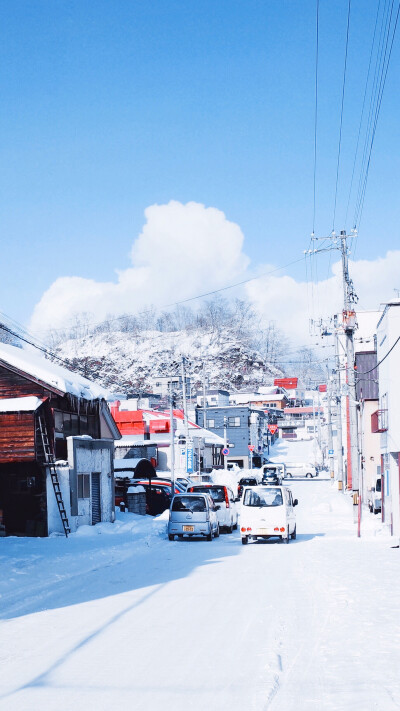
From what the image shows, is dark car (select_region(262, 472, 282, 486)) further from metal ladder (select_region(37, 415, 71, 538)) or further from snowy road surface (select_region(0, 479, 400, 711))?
snowy road surface (select_region(0, 479, 400, 711))

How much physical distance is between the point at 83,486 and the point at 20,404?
15.6 feet

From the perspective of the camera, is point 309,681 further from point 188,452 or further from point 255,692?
point 188,452

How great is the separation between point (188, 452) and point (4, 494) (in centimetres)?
2623

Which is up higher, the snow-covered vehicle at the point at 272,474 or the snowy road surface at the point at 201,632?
the snowy road surface at the point at 201,632

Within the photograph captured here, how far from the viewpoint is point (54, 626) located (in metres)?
10.6

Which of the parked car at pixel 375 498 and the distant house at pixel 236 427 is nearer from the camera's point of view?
the parked car at pixel 375 498

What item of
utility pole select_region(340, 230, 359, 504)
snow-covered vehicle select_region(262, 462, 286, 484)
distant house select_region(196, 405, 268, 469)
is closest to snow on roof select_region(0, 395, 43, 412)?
utility pole select_region(340, 230, 359, 504)

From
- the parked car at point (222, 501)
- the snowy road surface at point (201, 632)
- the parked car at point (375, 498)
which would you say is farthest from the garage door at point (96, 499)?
the parked car at point (375, 498)

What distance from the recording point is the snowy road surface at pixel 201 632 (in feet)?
23.1

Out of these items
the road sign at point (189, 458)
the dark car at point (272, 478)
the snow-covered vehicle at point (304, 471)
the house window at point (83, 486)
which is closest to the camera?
the house window at point (83, 486)

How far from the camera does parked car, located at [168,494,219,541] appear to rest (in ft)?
83.3

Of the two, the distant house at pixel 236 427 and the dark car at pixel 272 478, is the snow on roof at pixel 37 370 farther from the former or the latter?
the distant house at pixel 236 427

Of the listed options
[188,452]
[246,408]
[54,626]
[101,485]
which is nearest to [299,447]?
[246,408]

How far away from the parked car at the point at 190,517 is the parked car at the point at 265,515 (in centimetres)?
168
